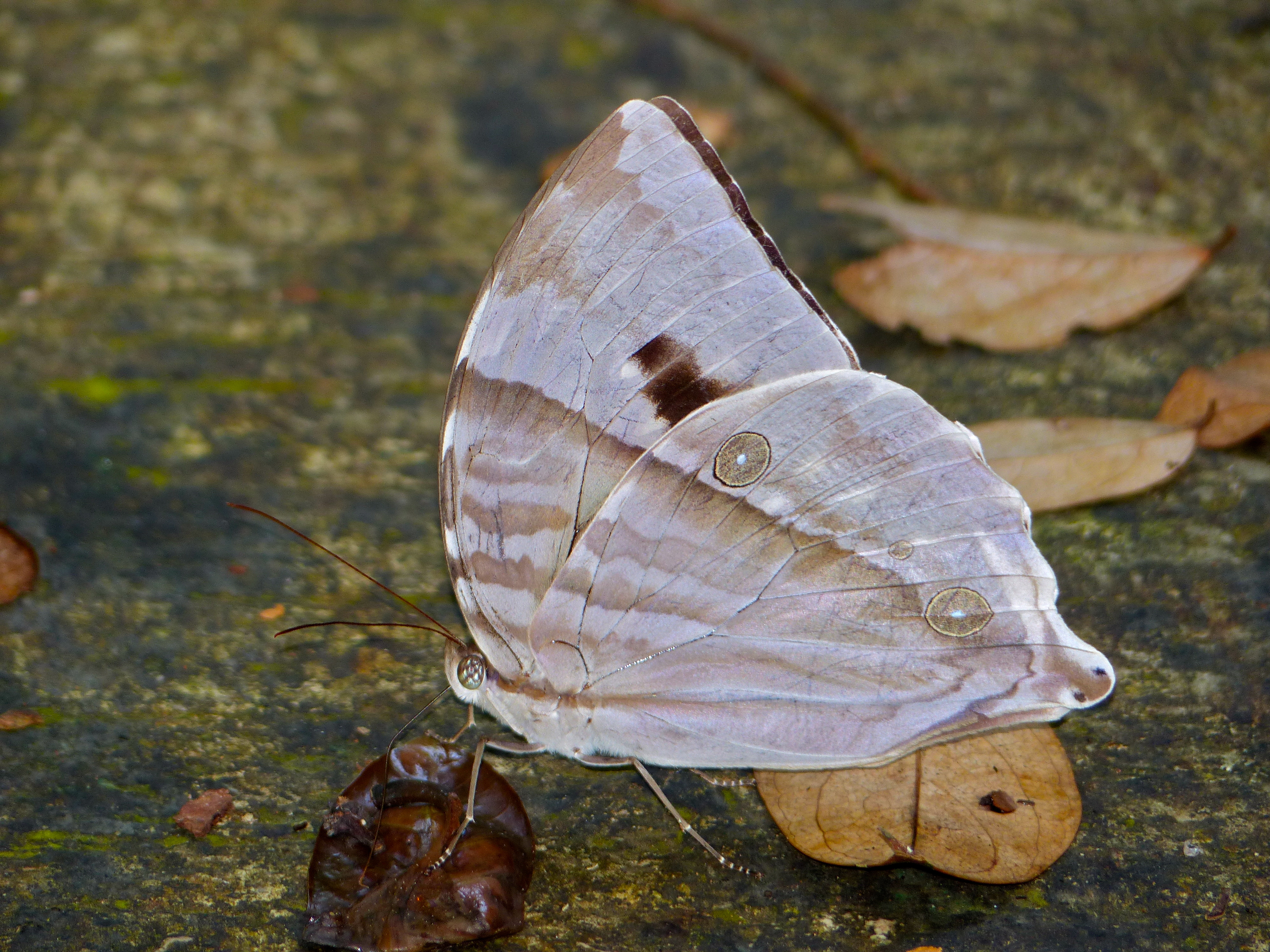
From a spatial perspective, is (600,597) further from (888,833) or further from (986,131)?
(986,131)

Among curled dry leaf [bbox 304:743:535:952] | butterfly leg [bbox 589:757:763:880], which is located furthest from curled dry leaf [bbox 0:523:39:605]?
butterfly leg [bbox 589:757:763:880]

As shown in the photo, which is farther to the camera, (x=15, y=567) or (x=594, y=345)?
(x=15, y=567)

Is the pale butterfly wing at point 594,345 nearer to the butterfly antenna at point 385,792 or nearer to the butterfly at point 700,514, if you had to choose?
the butterfly at point 700,514

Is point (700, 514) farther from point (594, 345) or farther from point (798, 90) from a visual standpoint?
point (798, 90)

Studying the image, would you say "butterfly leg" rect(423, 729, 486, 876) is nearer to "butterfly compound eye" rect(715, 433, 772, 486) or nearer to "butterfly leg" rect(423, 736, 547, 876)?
"butterfly leg" rect(423, 736, 547, 876)

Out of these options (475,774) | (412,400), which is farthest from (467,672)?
(412,400)

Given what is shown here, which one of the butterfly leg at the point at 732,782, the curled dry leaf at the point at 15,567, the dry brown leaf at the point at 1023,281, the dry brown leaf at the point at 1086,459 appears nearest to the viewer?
the butterfly leg at the point at 732,782

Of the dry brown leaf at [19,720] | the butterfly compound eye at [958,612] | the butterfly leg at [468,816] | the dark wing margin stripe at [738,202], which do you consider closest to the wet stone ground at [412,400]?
the dry brown leaf at [19,720]
